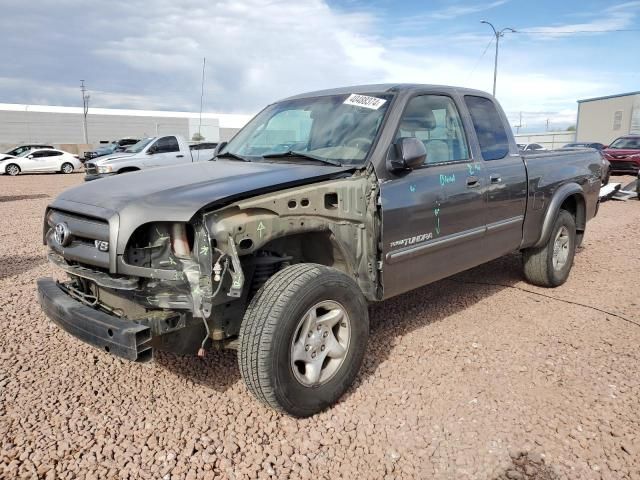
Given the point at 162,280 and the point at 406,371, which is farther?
the point at 406,371

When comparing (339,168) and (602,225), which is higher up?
(339,168)

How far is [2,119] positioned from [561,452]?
72.6m

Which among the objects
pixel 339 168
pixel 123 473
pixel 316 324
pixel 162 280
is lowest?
pixel 123 473

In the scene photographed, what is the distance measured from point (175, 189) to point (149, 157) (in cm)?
1309

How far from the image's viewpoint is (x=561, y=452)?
264cm

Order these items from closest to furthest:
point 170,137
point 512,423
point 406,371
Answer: point 512,423 < point 406,371 < point 170,137

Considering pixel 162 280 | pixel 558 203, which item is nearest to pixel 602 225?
pixel 558 203

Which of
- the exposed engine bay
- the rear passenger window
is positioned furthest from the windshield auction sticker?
the rear passenger window

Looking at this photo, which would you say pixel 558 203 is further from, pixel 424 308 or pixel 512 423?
pixel 512 423

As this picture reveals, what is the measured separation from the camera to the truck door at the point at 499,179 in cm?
430

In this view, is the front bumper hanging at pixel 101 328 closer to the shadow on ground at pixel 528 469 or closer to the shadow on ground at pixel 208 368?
the shadow on ground at pixel 208 368

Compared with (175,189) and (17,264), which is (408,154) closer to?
(175,189)

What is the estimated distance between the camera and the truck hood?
8.54 feet

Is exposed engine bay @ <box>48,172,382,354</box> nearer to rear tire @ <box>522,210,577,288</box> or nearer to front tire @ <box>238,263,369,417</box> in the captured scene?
front tire @ <box>238,263,369,417</box>
